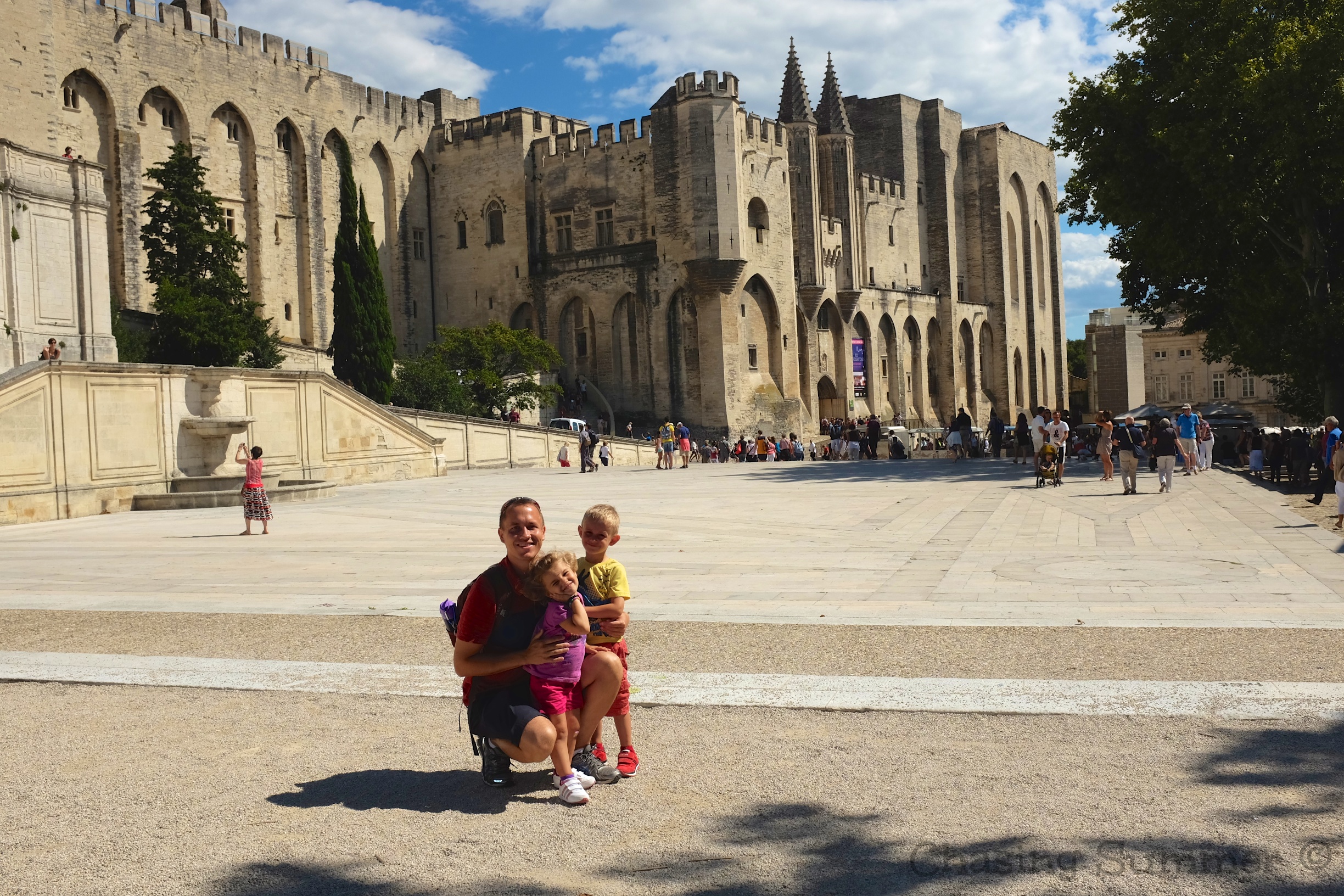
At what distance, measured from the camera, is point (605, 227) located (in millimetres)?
54500

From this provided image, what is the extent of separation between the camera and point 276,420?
24391mm

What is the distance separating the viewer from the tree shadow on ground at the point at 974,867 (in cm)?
376

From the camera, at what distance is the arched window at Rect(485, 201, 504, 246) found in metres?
56.2

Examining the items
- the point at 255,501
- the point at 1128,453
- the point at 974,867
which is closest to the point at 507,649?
the point at 974,867

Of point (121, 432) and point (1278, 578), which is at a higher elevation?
point (121, 432)

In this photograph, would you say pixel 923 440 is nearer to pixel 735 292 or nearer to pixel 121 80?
pixel 735 292

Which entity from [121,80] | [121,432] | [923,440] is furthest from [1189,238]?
[121,80]

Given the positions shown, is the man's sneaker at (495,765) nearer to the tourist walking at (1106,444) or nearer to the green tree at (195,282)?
the tourist walking at (1106,444)

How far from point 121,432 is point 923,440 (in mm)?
41101

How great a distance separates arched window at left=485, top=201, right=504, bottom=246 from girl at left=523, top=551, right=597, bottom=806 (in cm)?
5282

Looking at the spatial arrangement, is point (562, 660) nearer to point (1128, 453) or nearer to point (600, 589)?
point (600, 589)

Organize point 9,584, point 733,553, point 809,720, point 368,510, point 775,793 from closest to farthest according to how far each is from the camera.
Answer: point 775,793
point 809,720
point 9,584
point 733,553
point 368,510

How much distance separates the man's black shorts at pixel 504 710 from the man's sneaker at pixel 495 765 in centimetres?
6

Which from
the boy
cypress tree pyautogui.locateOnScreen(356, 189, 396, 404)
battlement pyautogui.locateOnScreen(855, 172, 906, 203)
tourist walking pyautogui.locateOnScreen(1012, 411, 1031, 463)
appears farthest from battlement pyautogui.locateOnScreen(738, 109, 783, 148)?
the boy
